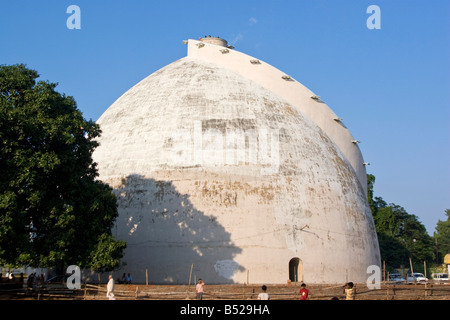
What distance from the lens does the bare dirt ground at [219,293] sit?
17.2 meters

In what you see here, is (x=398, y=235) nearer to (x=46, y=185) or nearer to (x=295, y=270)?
(x=295, y=270)

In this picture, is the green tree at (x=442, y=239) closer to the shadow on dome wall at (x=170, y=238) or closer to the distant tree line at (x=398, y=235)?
the distant tree line at (x=398, y=235)

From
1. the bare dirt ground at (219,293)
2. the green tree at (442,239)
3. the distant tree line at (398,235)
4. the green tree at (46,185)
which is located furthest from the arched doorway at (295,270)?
the green tree at (442,239)

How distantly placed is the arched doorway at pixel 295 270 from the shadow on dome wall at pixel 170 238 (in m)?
2.52

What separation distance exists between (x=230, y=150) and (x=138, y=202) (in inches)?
197

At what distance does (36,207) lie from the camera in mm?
17422

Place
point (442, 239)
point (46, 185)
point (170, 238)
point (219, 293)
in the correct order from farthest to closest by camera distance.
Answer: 1. point (442, 239)
2. point (170, 238)
3. point (46, 185)
4. point (219, 293)

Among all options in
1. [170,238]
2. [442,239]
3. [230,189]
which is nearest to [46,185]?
[170,238]

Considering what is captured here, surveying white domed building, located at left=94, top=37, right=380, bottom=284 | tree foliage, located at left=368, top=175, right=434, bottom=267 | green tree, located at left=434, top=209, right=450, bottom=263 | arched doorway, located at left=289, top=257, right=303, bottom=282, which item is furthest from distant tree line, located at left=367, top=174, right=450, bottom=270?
arched doorway, located at left=289, top=257, right=303, bottom=282

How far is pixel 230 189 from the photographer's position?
23094 millimetres

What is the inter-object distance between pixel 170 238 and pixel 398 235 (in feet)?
118

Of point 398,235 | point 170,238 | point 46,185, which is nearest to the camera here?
point 46,185

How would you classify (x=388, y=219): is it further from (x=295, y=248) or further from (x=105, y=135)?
(x=105, y=135)
